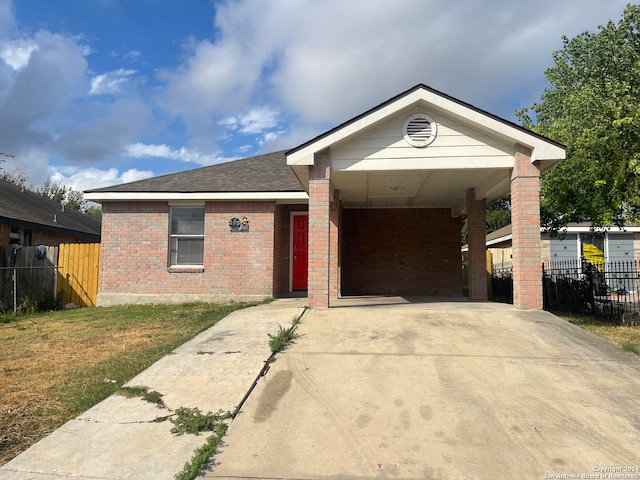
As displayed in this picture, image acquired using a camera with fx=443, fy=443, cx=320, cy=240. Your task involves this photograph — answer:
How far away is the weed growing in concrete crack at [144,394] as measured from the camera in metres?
4.50

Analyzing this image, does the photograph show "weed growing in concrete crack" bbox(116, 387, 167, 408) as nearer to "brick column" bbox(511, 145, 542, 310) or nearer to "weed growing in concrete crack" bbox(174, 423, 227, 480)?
"weed growing in concrete crack" bbox(174, 423, 227, 480)

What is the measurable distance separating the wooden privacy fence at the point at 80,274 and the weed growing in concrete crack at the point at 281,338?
8.10m

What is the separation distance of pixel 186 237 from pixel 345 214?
493 centimetres

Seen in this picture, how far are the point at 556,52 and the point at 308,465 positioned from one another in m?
27.8

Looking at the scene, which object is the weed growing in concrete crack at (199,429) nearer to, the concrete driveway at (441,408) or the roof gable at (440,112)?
the concrete driveway at (441,408)

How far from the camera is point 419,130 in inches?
338

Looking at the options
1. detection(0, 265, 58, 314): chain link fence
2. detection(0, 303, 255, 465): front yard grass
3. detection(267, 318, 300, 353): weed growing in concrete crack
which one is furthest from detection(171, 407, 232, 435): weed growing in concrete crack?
detection(0, 265, 58, 314): chain link fence

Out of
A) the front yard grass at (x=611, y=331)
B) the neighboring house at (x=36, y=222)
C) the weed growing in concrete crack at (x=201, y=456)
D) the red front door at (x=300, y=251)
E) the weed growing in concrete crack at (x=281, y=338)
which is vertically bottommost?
the weed growing in concrete crack at (x=201, y=456)

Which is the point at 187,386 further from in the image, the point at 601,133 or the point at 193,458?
the point at 601,133

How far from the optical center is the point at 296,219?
1322cm

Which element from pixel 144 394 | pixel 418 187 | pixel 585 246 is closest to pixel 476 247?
pixel 418 187

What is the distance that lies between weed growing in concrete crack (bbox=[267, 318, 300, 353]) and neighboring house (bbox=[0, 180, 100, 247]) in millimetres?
11407

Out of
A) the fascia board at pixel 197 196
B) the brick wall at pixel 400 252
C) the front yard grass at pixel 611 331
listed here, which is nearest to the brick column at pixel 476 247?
the brick wall at pixel 400 252

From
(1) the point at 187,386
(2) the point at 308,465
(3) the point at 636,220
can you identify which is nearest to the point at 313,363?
(1) the point at 187,386
